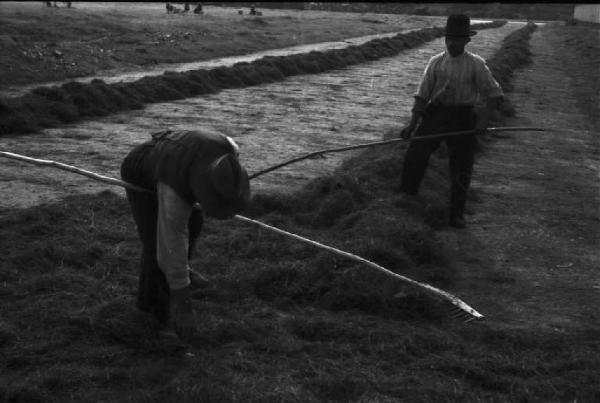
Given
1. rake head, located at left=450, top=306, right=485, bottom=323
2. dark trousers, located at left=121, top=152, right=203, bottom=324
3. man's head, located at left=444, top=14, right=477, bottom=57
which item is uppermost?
man's head, located at left=444, top=14, right=477, bottom=57

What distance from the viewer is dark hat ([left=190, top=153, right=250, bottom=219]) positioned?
411cm

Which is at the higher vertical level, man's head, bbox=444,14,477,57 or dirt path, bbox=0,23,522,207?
man's head, bbox=444,14,477,57

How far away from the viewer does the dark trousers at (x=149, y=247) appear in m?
4.64

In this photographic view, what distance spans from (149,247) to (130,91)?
10.4m

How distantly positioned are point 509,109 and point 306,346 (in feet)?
37.7

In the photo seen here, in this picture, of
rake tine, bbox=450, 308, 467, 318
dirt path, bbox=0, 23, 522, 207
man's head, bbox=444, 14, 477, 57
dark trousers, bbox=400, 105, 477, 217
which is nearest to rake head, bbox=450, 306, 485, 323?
rake tine, bbox=450, 308, 467, 318

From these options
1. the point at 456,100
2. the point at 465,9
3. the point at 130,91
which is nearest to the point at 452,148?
the point at 456,100

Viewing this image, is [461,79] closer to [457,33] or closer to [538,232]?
[457,33]

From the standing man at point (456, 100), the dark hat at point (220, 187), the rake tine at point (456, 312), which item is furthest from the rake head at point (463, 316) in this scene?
the standing man at point (456, 100)

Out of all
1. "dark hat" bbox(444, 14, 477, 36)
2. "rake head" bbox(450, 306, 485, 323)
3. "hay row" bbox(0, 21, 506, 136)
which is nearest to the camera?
"rake head" bbox(450, 306, 485, 323)

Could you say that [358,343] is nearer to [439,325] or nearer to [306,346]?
[306,346]

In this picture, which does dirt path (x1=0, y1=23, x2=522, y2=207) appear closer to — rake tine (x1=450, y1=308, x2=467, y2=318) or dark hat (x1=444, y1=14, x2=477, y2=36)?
dark hat (x1=444, y1=14, x2=477, y2=36)

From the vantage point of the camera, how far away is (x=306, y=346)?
487 cm

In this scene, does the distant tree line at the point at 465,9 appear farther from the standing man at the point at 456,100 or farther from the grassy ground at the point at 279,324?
the grassy ground at the point at 279,324
